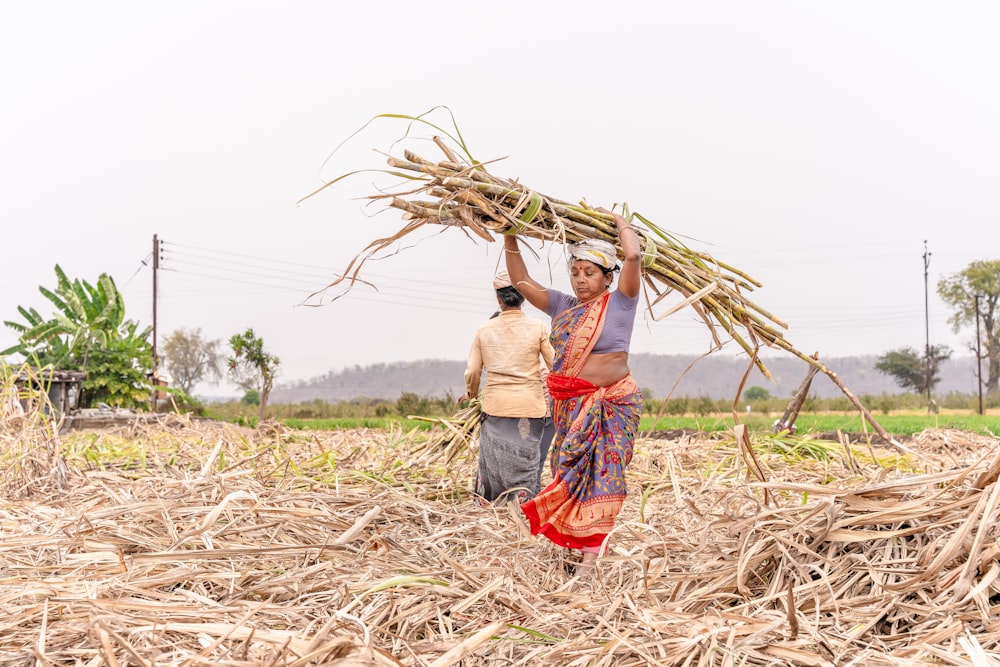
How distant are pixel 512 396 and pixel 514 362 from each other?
22 centimetres

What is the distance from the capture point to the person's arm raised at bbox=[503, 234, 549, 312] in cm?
395

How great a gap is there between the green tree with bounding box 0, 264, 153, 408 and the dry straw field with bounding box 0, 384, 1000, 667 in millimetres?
14779

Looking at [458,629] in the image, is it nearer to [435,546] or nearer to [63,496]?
[435,546]

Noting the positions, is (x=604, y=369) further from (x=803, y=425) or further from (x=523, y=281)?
(x=803, y=425)

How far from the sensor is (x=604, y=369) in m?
3.78

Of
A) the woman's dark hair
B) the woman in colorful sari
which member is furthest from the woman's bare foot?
the woman's dark hair

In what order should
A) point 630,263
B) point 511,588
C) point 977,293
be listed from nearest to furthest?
point 511,588, point 630,263, point 977,293

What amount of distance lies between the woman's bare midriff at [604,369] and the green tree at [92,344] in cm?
1644

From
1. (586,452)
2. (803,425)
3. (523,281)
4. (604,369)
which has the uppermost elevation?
(523,281)

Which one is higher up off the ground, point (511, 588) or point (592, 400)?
point (592, 400)

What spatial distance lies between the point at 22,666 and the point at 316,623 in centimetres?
87

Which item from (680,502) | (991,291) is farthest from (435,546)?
(991,291)

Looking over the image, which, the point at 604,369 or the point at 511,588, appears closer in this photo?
the point at 511,588

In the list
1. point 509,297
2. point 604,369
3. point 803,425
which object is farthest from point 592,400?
point 803,425
